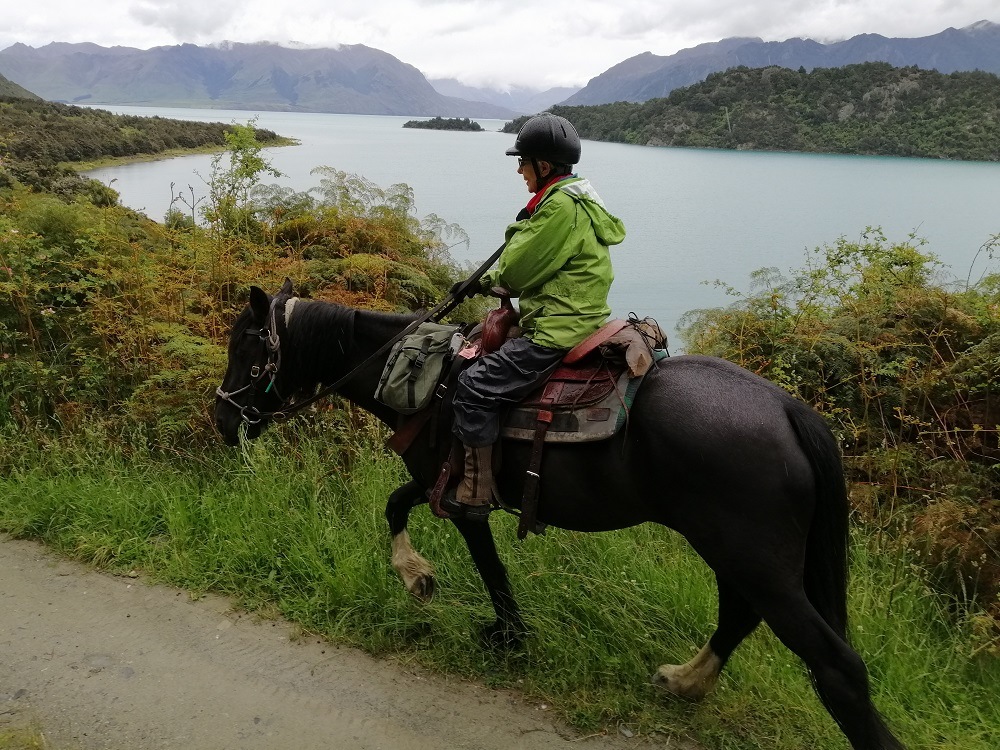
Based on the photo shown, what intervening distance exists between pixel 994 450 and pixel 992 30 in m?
115

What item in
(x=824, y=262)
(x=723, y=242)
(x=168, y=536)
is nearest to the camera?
(x=168, y=536)

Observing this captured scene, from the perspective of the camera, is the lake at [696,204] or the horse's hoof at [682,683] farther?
the lake at [696,204]

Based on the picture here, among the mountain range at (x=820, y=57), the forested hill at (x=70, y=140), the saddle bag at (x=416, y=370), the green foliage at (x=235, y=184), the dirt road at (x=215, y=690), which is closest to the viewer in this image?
the dirt road at (x=215, y=690)

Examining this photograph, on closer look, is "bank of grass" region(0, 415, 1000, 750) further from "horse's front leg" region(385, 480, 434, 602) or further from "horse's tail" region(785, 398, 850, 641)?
"horse's tail" region(785, 398, 850, 641)

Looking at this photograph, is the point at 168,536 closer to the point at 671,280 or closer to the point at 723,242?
the point at 671,280

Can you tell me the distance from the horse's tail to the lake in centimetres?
428

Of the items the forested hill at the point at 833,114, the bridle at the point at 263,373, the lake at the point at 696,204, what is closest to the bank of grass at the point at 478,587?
the bridle at the point at 263,373

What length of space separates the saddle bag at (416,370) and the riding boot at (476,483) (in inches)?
15.1

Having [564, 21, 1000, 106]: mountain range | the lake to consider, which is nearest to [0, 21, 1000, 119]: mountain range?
[564, 21, 1000, 106]: mountain range

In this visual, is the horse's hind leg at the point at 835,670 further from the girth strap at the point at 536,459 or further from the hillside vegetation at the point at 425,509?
the girth strap at the point at 536,459

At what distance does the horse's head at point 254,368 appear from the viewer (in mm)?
3691

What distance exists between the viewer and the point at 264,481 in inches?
198

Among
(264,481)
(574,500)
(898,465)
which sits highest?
(574,500)

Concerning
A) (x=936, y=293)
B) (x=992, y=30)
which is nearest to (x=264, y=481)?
(x=936, y=293)
